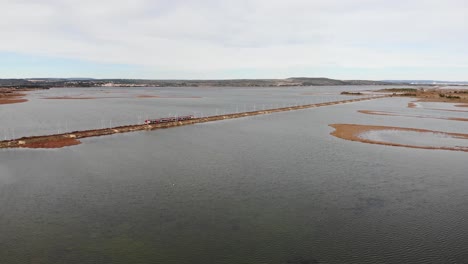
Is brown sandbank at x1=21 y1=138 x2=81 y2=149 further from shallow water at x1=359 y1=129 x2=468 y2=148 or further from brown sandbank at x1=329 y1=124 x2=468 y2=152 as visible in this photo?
shallow water at x1=359 y1=129 x2=468 y2=148

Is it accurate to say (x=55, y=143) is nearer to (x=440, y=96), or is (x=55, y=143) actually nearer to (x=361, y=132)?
(x=361, y=132)

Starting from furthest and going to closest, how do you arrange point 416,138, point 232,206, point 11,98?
point 11,98, point 416,138, point 232,206

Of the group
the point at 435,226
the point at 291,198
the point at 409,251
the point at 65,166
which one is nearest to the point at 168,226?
the point at 291,198

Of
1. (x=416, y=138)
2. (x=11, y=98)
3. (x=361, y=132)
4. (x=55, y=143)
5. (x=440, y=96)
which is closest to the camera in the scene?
(x=55, y=143)

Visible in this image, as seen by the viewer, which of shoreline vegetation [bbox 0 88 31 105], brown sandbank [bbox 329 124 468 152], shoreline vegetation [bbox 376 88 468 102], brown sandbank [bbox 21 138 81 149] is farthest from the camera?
shoreline vegetation [bbox 376 88 468 102]

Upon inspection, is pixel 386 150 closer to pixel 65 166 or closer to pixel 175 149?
pixel 175 149

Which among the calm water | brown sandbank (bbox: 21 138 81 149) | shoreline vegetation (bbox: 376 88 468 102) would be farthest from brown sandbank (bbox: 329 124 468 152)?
shoreline vegetation (bbox: 376 88 468 102)

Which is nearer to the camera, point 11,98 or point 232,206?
point 232,206

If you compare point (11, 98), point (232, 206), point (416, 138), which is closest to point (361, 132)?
point (416, 138)

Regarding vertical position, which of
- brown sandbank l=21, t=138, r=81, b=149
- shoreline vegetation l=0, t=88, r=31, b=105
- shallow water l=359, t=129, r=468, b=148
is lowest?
shallow water l=359, t=129, r=468, b=148
